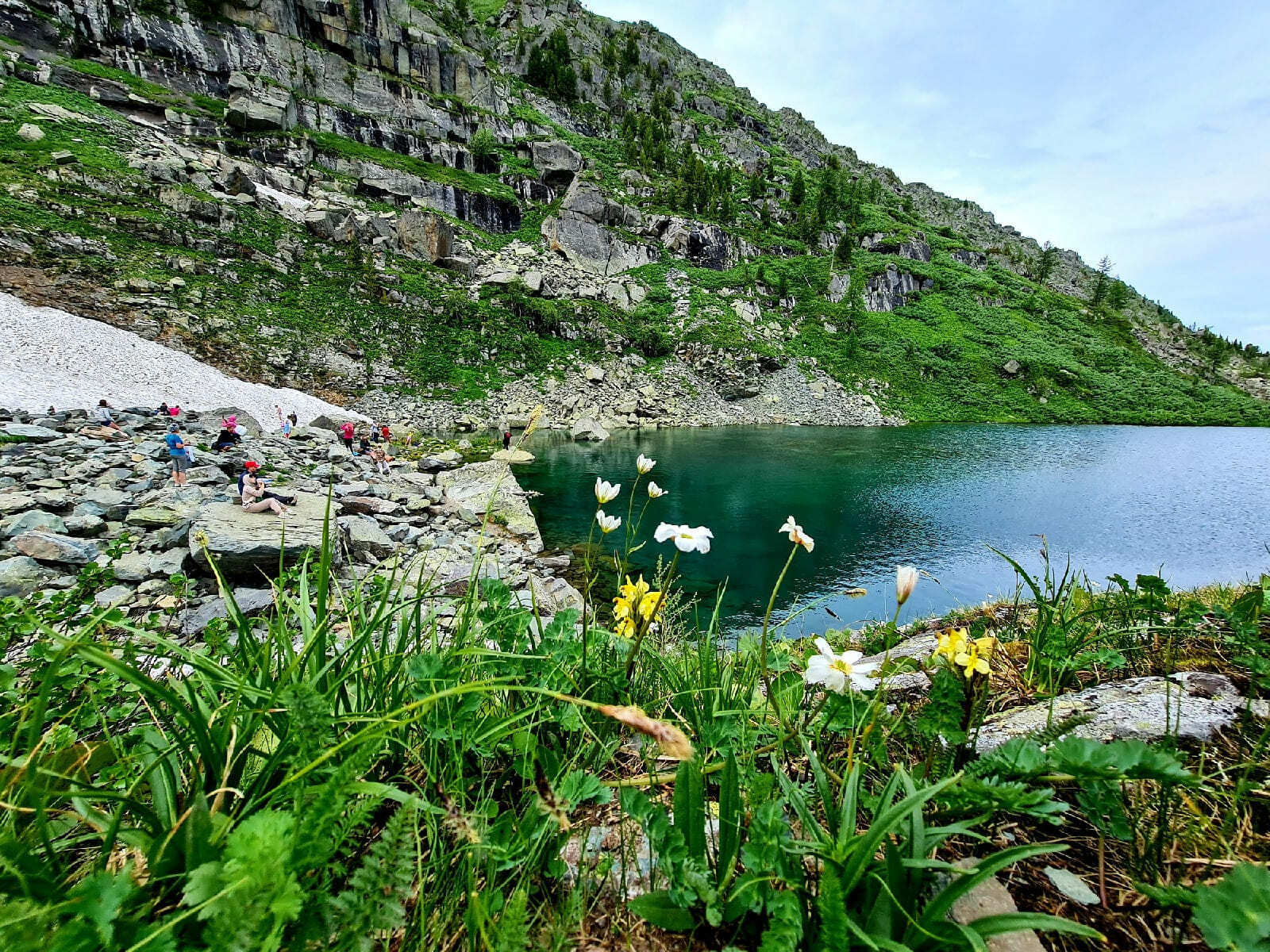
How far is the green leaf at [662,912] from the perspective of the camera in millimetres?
874

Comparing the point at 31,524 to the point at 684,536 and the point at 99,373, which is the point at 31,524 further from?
the point at 99,373

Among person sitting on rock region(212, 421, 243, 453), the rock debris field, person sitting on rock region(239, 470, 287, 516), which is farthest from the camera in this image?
the rock debris field

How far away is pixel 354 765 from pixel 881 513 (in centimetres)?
1705

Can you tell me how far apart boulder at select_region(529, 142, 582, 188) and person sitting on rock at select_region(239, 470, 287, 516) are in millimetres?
62018

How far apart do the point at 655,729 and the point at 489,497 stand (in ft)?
37.8

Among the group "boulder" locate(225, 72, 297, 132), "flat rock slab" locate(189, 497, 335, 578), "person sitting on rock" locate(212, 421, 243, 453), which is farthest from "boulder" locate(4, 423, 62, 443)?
"boulder" locate(225, 72, 297, 132)

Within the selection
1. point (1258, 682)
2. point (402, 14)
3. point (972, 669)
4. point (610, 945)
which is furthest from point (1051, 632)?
point (402, 14)

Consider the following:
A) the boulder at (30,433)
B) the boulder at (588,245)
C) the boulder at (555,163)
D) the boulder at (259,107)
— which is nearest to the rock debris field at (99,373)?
the boulder at (30,433)

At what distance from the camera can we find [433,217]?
144 ft

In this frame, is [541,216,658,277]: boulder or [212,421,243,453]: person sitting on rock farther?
[541,216,658,277]: boulder

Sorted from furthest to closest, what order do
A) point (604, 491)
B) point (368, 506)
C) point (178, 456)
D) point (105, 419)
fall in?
point (105, 419), point (368, 506), point (178, 456), point (604, 491)

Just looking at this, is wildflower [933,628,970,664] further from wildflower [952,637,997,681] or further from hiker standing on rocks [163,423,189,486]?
hiker standing on rocks [163,423,189,486]

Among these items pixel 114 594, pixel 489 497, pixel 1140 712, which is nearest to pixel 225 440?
pixel 489 497

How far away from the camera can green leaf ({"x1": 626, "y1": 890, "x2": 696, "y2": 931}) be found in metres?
0.87
